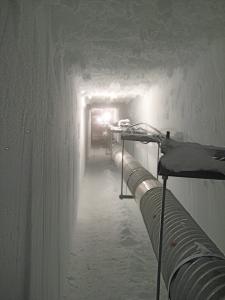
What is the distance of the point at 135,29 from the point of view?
1.76 meters

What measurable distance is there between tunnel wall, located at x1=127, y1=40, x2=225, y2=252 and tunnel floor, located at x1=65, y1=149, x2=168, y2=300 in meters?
0.73

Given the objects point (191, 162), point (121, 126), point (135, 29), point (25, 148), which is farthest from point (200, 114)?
point (121, 126)

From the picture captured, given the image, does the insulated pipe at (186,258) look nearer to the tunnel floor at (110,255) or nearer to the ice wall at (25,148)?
the ice wall at (25,148)

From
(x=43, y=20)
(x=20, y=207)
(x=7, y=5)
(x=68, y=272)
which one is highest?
(x=43, y=20)

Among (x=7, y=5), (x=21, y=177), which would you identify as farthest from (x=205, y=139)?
(x=7, y=5)

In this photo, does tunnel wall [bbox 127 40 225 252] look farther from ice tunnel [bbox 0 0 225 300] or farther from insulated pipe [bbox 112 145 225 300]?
insulated pipe [bbox 112 145 225 300]

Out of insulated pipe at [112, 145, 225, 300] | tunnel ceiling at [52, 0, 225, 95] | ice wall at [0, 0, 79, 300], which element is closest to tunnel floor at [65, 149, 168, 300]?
insulated pipe at [112, 145, 225, 300]

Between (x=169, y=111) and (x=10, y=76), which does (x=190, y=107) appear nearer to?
(x=169, y=111)

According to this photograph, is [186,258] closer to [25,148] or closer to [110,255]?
[25,148]

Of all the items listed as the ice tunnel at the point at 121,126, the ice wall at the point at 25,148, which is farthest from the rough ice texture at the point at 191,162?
the ice wall at the point at 25,148

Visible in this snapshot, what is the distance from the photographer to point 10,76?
840mm

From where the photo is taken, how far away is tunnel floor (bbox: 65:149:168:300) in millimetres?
2459

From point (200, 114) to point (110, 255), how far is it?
1743 millimetres

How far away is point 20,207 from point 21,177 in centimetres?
10
